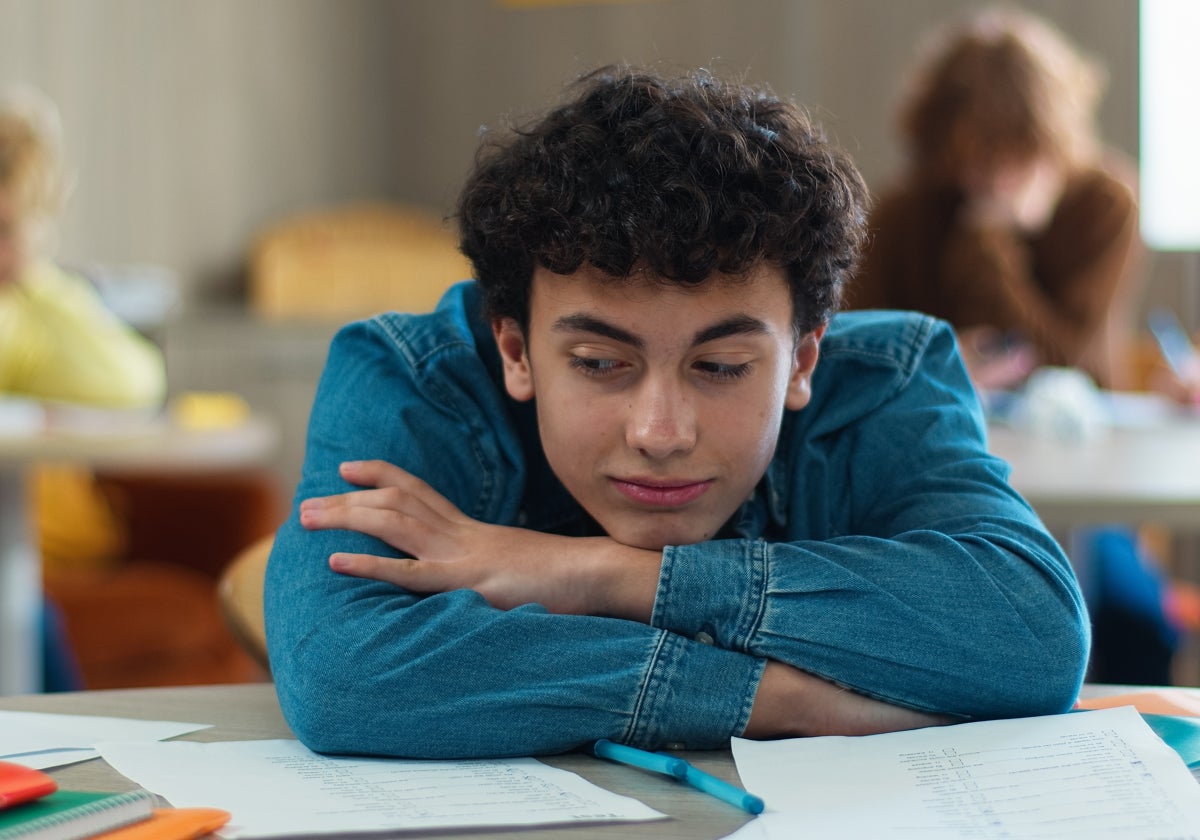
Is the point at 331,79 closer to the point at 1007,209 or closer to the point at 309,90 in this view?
the point at 309,90

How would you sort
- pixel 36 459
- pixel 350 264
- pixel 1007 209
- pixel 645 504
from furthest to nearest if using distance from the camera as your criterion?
1. pixel 350 264
2. pixel 1007 209
3. pixel 36 459
4. pixel 645 504

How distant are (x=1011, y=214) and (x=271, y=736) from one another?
2.53m

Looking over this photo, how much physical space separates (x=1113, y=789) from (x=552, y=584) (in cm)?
41

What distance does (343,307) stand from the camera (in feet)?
17.2

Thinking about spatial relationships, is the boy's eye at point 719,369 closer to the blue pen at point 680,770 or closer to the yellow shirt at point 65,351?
the blue pen at point 680,770

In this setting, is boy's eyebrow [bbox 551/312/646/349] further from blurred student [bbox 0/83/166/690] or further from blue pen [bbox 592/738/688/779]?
blurred student [bbox 0/83/166/690]

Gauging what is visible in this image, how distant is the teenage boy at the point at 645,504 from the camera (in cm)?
93

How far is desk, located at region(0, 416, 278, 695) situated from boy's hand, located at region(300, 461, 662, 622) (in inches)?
43.4

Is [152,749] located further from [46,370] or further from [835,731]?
[46,370]

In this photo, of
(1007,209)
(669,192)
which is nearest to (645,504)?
(669,192)

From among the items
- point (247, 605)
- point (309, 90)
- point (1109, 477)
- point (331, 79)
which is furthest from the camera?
point (331, 79)

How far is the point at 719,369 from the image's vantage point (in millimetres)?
1016

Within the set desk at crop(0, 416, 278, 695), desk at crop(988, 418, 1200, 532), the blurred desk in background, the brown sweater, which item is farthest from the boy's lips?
the brown sweater

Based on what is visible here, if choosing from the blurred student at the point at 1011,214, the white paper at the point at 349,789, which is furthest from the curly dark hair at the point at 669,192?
the blurred student at the point at 1011,214
